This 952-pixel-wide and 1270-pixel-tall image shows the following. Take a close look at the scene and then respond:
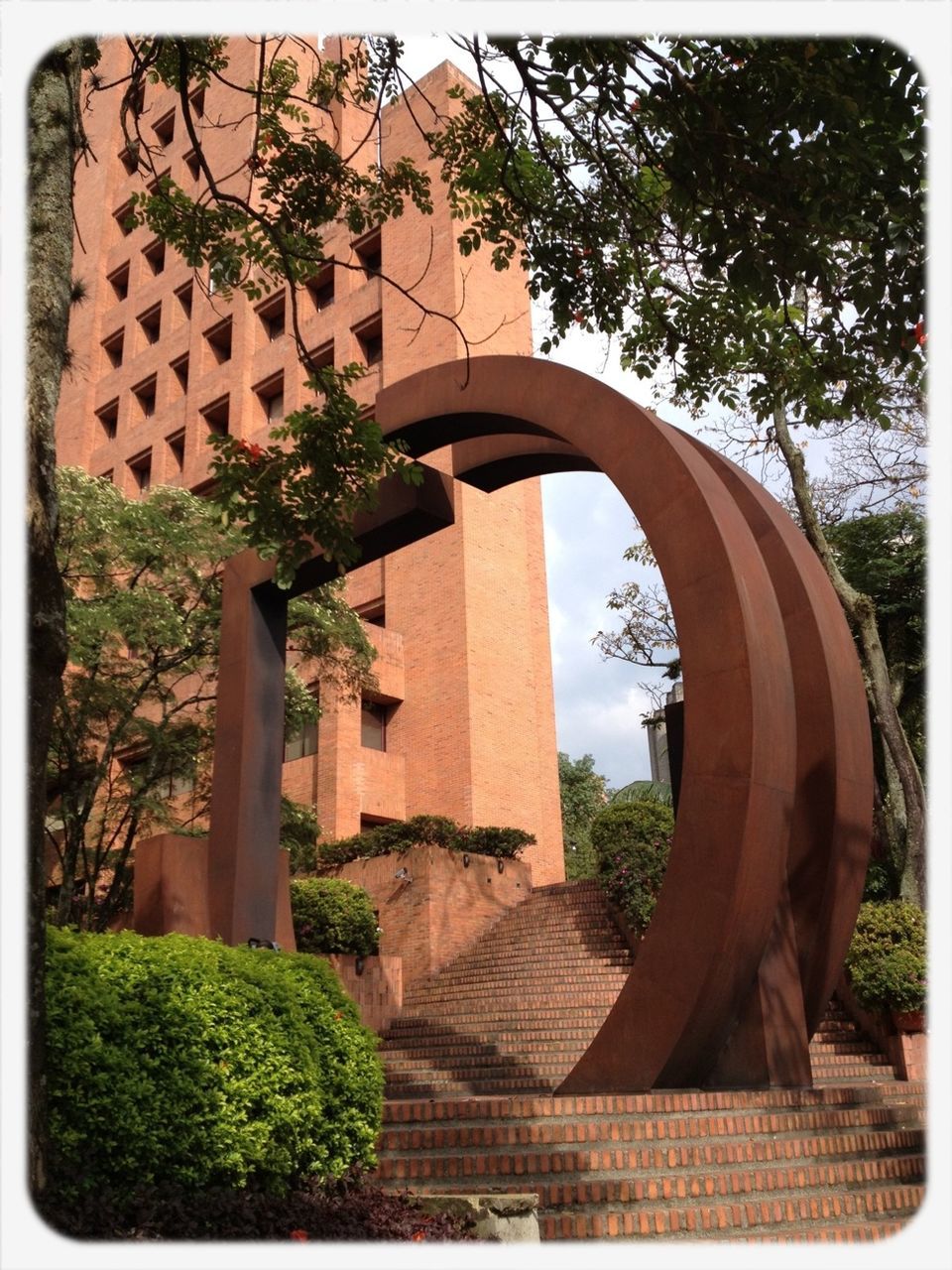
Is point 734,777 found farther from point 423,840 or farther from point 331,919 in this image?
point 423,840

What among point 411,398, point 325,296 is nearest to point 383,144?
point 325,296

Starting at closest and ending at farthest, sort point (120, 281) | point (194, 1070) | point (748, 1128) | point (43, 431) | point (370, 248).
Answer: point (43, 431) → point (194, 1070) → point (748, 1128) → point (370, 248) → point (120, 281)

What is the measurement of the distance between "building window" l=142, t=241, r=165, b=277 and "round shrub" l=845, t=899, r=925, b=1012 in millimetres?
28390

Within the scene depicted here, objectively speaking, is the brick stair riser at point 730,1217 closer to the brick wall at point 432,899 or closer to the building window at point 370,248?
the brick wall at point 432,899

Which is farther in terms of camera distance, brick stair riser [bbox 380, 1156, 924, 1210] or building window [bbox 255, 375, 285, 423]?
building window [bbox 255, 375, 285, 423]

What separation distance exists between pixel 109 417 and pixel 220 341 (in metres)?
5.33

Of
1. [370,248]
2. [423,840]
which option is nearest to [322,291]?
[370,248]

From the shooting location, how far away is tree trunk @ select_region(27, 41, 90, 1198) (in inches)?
136

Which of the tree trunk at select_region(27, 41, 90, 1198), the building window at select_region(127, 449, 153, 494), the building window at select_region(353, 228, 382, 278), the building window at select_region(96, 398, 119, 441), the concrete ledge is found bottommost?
the concrete ledge

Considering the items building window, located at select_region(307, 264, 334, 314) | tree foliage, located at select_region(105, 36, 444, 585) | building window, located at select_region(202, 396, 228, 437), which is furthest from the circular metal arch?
building window, located at select_region(202, 396, 228, 437)

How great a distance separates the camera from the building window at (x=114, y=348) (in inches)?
1323

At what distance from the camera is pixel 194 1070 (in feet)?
15.6

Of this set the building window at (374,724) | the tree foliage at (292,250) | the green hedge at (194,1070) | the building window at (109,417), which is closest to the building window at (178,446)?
the building window at (109,417)

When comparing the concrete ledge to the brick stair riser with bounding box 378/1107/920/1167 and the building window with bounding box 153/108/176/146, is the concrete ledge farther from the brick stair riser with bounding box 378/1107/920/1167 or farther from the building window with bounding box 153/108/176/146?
the building window with bounding box 153/108/176/146
